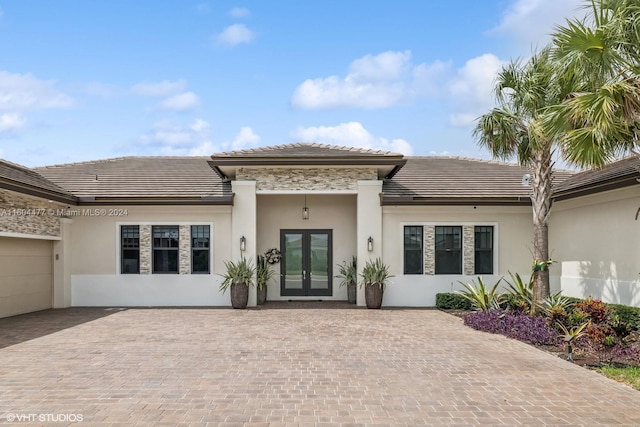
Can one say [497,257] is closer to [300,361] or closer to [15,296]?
[300,361]

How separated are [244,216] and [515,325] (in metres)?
8.26

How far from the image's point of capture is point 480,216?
47.1ft

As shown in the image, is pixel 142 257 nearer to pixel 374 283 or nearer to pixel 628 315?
pixel 374 283

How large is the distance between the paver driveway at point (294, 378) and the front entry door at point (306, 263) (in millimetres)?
4549

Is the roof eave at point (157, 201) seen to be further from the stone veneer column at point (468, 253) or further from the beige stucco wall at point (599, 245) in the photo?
the beige stucco wall at point (599, 245)

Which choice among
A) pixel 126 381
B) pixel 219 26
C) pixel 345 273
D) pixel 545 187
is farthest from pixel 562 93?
pixel 126 381

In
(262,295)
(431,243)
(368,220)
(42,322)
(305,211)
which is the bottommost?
(42,322)

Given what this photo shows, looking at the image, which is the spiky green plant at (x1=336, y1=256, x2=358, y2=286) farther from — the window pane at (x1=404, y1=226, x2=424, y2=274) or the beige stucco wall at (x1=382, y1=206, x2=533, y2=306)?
the window pane at (x1=404, y1=226, x2=424, y2=274)

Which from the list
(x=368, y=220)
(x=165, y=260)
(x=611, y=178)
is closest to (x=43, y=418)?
(x=165, y=260)

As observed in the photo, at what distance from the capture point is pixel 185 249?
1406 centimetres

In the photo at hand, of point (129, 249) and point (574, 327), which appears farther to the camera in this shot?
point (129, 249)

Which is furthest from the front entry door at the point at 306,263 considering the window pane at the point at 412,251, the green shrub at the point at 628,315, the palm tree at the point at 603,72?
the palm tree at the point at 603,72

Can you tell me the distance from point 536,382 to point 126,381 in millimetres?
6104

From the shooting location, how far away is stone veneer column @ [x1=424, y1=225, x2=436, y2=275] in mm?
14148
